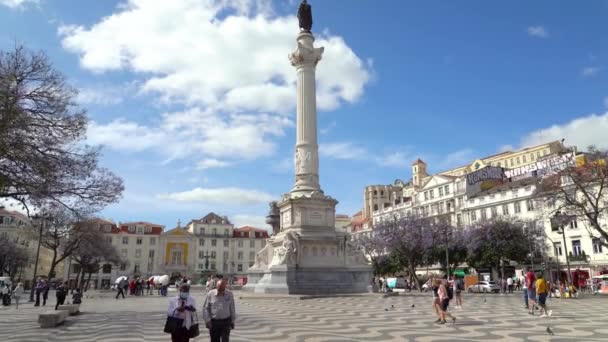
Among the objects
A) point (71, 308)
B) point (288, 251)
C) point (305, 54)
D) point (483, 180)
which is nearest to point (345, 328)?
point (71, 308)

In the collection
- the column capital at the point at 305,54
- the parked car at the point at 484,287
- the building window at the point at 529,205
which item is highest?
the column capital at the point at 305,54

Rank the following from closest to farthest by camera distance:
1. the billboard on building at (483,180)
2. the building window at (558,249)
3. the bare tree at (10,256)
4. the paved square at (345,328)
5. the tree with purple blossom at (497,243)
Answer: the paved square at (345,328) < the tree with purple blossom at (497,243) < the building window at (558,249) < the bare tree at (10,256) < the billboard on building at (483,180)

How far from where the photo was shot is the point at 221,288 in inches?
309

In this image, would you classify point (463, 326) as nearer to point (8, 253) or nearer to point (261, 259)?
point (261, 259)

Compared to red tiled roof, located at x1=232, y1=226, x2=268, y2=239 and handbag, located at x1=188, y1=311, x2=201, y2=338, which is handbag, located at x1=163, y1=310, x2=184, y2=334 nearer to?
handbag, located at x1=188, y1=311, x2=201, y2=338

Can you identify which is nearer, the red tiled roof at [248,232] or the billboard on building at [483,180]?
the billboard on building at [483,180]

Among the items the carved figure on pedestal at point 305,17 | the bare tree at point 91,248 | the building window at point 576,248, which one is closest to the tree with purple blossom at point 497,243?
the building window at point 576,248

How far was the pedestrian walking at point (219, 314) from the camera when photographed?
25.4 feet

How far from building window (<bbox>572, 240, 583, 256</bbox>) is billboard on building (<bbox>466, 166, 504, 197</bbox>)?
1585 centimetres

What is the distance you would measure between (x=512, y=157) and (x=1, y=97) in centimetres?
9542

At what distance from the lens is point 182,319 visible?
7.56m

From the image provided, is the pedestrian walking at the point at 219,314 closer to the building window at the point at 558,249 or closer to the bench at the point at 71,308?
the bench at the point at 71,308

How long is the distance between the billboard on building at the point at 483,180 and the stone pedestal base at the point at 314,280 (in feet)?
135

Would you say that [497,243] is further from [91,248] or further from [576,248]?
[91,248]
